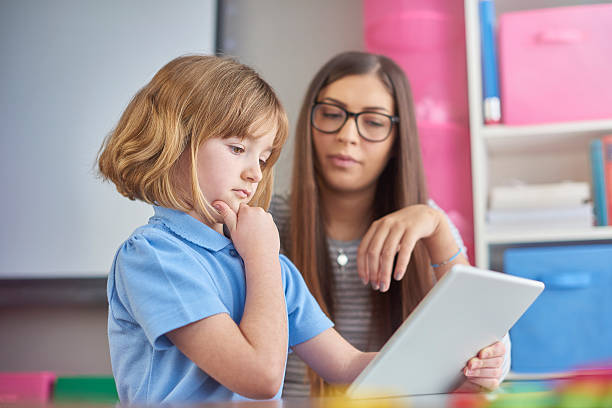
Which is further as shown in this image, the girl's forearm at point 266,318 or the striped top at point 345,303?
the striped top at point 345,303

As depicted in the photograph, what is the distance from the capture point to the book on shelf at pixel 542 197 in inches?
63.9

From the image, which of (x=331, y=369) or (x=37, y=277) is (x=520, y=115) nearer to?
(x=331, y=369)

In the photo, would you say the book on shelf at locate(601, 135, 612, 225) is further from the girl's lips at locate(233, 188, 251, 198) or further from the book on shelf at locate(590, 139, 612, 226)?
the girl's lips at locate(233, 188, 251, 198)

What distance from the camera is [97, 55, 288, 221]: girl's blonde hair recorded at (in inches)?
30.0

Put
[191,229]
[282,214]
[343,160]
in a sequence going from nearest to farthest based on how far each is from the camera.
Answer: [191,229] < [343,160] < [282,214]

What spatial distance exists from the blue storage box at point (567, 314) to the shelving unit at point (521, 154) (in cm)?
5

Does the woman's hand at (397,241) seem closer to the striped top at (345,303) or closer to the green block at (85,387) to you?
the striped top at (345,303)

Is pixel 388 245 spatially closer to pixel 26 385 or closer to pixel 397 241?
pixel 397 241

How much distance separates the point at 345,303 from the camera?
1.39 metres

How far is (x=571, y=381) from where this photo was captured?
0.36 metres

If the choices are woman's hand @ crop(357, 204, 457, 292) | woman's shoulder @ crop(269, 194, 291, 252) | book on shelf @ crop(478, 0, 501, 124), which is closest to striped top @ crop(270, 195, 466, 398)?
woman's shoulder @ crop(269, 194, 291, 252)

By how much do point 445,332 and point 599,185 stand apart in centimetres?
121

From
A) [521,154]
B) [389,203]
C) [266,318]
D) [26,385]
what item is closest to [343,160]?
[389,203]

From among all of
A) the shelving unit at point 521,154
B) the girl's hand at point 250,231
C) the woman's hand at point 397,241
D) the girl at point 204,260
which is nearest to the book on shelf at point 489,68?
the shelving unit at point 521,154
